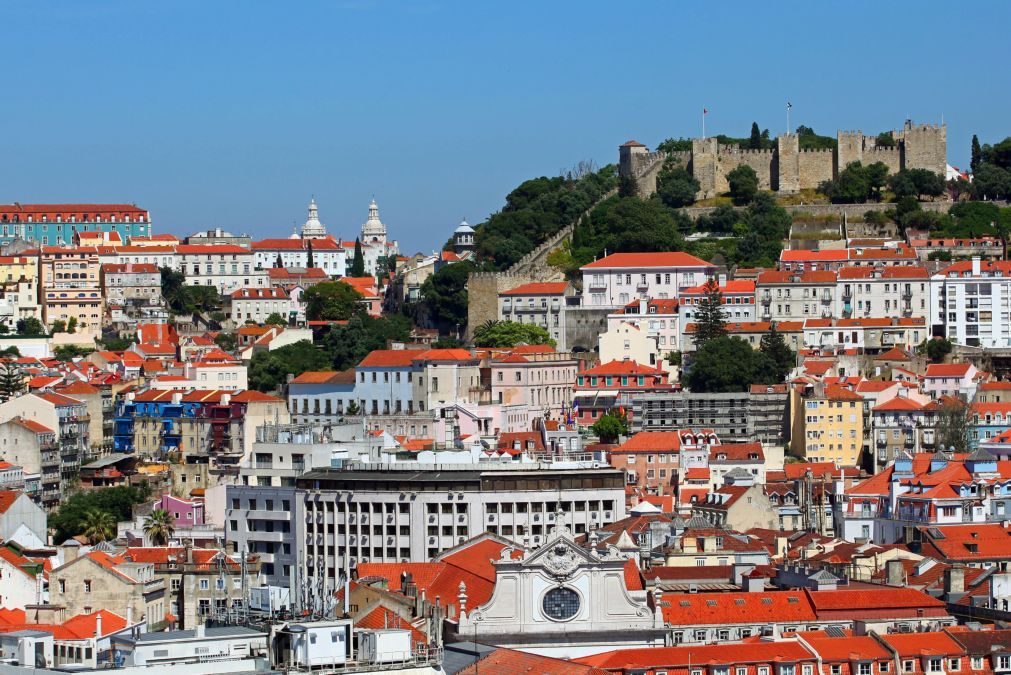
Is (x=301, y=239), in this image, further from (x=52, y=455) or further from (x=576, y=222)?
(x=52, y=455)

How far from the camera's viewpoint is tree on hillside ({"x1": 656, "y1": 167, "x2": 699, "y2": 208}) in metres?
124

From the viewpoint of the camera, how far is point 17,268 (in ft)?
462

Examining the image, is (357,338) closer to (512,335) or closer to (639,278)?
(512,335)

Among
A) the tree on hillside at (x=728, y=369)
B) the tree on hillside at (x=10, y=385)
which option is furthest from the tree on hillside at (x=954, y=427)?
the tree on hillside at (x=10, y=385)

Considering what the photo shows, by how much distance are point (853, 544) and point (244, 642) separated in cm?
2935

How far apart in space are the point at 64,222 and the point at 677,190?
54.3m

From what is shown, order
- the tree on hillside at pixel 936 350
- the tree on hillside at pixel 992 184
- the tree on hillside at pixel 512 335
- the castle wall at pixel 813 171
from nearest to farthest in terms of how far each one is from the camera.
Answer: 1. the tree on hillside at pixel 936 350
2. the tree on hillside at pixel 512 335
3. the tree on hillside at pixel 992 184
4. the castle wall at pixel 813 171

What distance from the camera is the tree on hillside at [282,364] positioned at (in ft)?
351

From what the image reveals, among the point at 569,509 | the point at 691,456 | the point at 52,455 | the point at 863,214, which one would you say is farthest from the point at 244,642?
the point at 863,214

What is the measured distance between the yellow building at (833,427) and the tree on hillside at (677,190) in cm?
3551

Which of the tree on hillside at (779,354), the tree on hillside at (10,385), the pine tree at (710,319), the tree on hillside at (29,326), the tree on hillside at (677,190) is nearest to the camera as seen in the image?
the tree on hillside at (779,354)

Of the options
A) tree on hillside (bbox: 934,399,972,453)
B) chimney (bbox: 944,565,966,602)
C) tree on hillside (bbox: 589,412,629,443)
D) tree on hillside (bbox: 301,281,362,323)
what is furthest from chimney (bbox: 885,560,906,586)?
tree on hillside (bbox: 301,281,362,323)

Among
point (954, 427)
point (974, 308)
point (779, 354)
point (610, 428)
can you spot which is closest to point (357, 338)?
point (779, 354)

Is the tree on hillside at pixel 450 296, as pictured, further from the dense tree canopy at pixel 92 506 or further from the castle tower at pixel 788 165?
the dense tree canopy at pixel 92 506
